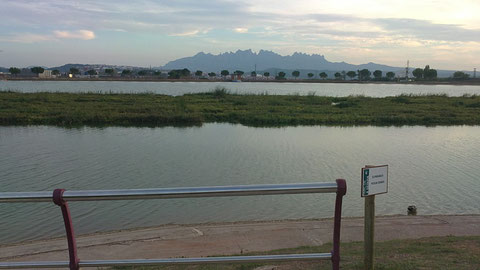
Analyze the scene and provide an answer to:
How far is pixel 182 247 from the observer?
276 inches

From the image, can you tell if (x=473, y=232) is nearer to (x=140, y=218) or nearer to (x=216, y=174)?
(x=140, y=218)

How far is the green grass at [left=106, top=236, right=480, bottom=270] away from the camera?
444cm

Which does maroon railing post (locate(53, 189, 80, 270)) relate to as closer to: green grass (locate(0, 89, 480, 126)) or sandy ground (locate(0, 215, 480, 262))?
sandy ground (locate(0, 215, 480, 262))

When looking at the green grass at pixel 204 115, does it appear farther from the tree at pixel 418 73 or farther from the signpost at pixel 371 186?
the tree at pixel 418 73

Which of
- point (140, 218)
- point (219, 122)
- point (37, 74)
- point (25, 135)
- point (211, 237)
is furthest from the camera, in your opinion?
point (37, 74)

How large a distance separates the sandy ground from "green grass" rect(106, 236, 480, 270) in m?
0.92

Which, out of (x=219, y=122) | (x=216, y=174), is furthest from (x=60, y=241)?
(x=219, y=122)

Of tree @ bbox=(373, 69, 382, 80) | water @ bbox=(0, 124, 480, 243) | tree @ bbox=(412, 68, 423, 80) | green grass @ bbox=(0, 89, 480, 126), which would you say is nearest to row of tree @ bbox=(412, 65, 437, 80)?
tree @ bbox=(412, 68, 423, 80)

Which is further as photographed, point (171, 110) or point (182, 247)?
point (171, 110)

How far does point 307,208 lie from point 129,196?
8901 millimetres

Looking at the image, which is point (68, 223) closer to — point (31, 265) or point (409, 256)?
point (31, 265)

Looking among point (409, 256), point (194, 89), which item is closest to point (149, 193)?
point (409, 256)

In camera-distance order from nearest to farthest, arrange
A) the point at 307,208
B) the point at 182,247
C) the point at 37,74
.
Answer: the point at 182,247, the point at 307,208, the point at 37,74

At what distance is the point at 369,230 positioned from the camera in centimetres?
361
